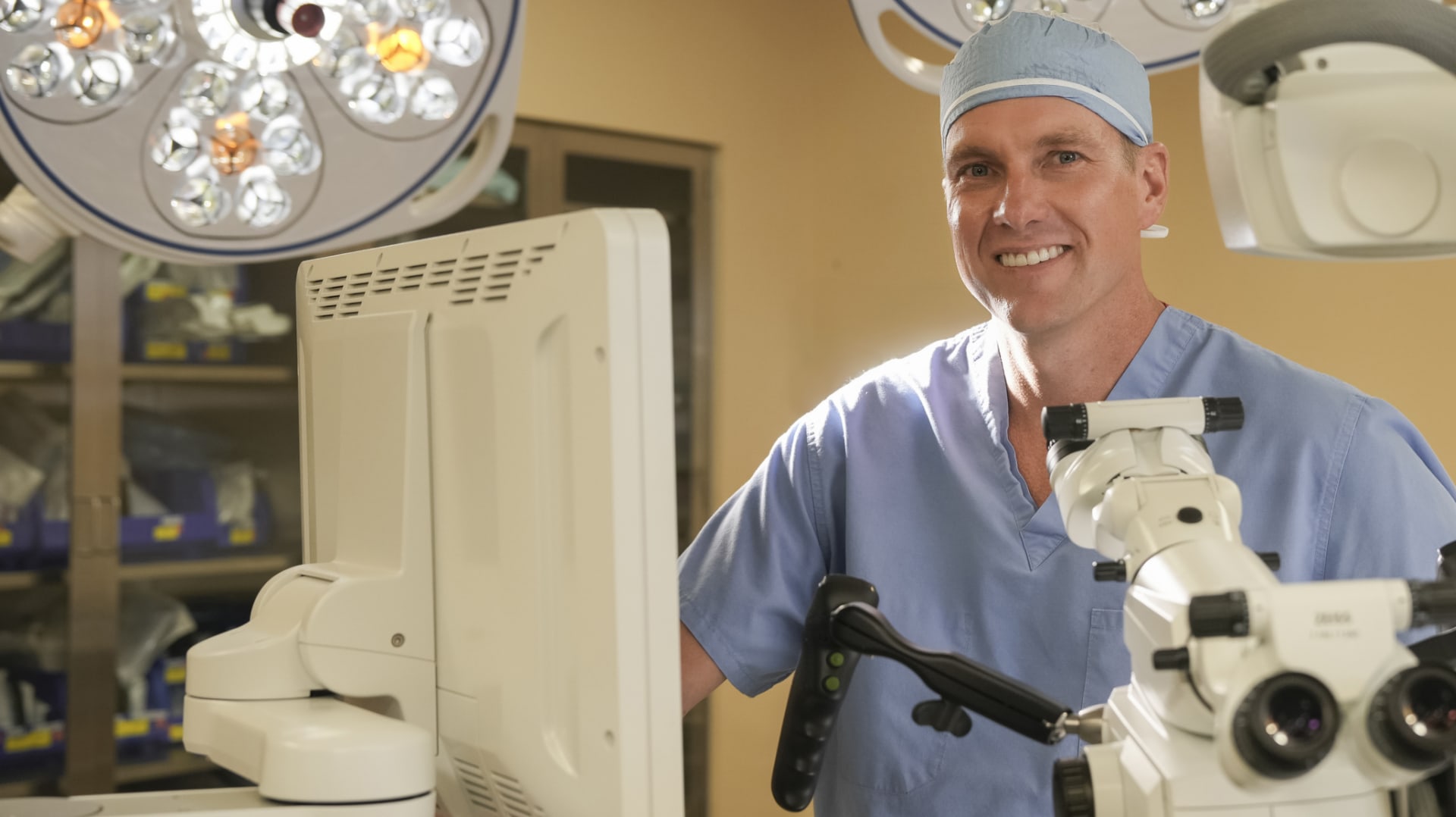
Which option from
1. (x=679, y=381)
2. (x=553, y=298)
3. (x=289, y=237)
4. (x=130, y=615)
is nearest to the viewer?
(x=553, y=298)

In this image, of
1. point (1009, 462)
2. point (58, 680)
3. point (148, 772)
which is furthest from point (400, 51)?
point (148, 772)

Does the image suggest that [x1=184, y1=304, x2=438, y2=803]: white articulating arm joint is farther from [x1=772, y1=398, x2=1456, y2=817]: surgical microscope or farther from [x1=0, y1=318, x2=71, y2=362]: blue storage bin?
[x1=0, y1=318, x2=71, y2=362]: blue storage bin

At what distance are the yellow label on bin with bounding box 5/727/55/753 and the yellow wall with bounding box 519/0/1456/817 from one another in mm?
1728

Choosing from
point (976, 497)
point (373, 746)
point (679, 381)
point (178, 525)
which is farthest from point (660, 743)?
point (679, 381)

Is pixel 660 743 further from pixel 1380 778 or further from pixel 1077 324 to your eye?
pixel 1077 324

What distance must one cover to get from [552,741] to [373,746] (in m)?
0.11

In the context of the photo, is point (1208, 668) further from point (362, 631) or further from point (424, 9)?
point (424, 9)

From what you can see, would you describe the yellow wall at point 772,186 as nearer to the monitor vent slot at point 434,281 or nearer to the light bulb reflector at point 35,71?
the light bulb reflector at point 35,71

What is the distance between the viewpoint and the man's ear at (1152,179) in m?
1.54

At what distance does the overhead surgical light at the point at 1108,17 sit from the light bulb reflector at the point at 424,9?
1.49 ft

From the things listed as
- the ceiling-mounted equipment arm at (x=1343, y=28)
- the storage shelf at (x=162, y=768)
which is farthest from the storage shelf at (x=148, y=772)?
the ceiling-mounted equipment arm at (x=1343, y=28)

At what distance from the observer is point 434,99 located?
146cm

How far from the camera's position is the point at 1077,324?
4.80ft

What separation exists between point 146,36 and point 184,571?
6.05ft
